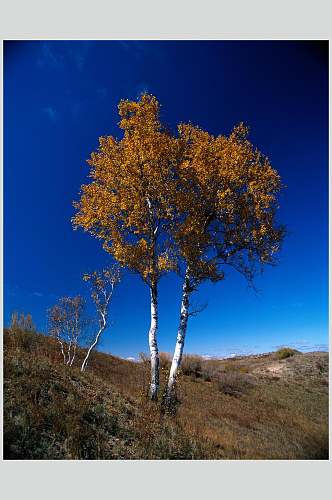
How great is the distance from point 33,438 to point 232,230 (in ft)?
33.9

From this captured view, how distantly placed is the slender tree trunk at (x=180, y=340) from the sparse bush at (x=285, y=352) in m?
34.7

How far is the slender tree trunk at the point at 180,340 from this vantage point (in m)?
13.6

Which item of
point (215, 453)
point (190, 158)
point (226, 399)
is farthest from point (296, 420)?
point (190, 158)

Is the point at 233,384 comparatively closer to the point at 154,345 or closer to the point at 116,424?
the point at 154,345

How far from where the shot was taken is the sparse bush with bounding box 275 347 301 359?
4462cm

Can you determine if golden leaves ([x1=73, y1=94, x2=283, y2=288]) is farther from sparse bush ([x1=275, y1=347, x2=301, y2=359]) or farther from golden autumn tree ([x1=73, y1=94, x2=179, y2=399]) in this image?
sparse bush ([x1=275, y1=347, x2=301, y2=359])

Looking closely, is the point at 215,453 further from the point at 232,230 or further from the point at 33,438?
the point at 232,230

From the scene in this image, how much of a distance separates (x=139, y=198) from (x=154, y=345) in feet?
19.6

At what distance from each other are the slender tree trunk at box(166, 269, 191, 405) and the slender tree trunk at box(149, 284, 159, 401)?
59cm

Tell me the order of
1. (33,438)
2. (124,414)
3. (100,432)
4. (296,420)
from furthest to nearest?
(296,420)
(124,414)
(100,432)
(33,438)

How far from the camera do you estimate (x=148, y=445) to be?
9.51 meters

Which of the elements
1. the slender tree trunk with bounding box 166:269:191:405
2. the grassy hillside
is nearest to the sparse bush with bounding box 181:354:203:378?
the grassy hillside

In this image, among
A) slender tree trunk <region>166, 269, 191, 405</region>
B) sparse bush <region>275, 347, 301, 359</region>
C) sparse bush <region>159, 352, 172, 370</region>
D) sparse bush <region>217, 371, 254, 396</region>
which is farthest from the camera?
sparse bush <region>275, 347, 301, 359</region>

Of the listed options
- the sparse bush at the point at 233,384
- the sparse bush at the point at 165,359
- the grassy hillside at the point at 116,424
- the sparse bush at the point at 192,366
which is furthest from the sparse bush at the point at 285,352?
the grassy hillside at the point at 116,424
